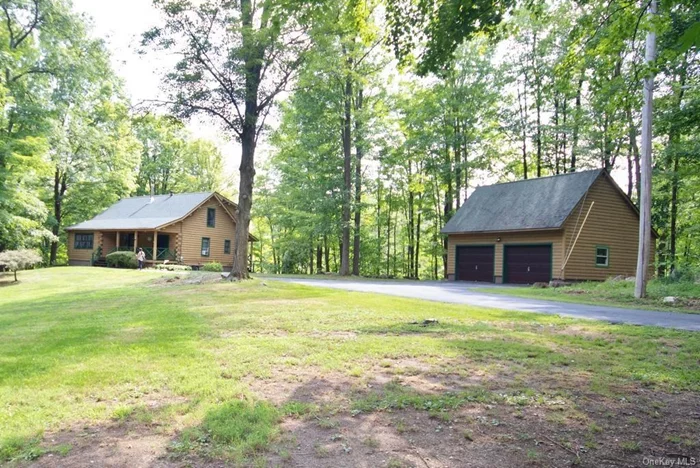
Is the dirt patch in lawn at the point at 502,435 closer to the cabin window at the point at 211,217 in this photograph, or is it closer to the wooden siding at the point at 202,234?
the wooden siding at the point at 202,234

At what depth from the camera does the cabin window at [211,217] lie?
114ft

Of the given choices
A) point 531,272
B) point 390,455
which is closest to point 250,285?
point 390,455

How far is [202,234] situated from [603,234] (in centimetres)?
→ 2668

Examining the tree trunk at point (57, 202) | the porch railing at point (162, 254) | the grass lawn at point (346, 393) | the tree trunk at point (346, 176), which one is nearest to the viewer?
the grass lawn at point (346, 393)

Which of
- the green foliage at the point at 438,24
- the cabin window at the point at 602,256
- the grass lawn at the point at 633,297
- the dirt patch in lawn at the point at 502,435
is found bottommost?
the dirt patch in lawn at the point at 502,435

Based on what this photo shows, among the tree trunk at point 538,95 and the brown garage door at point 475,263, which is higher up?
the tree trunk at point 538,95

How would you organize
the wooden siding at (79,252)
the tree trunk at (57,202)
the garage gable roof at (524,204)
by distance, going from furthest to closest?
the tree trunk at (57,202)
the wooden siding at (79,252)
the garage gable roof at (524,204)

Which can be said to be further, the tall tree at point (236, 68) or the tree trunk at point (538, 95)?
the tree trunk at point (538, 95)

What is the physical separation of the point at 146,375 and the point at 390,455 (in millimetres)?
3039

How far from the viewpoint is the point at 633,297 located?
1290cm

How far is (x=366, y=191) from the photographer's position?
3247 centimetres

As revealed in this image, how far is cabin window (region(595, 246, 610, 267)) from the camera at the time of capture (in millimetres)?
22797

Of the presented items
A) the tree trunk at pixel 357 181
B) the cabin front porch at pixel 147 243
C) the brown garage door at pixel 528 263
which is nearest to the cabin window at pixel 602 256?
the brown garage door at pixel 528 263

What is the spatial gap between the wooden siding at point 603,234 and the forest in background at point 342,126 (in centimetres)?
184
